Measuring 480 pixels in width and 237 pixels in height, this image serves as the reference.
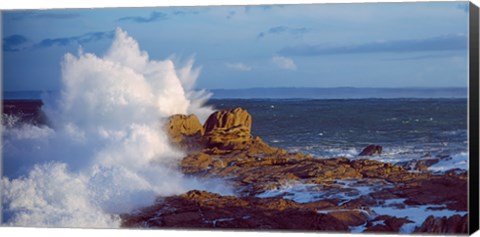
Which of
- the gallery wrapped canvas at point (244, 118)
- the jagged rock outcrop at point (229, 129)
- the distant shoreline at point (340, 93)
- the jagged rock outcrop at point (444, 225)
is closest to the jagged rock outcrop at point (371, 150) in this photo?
the gallery wrapped canvas at point (244, 118)

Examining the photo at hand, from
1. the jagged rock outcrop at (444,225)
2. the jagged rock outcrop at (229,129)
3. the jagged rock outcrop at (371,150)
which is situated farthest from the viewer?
the jagged rock outcrop at (229,129)

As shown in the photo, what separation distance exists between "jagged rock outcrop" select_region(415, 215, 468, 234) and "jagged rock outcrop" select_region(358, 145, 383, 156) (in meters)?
0.68

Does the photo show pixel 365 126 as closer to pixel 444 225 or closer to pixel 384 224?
pixel 384 224

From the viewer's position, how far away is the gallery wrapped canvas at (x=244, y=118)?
10.4 meters

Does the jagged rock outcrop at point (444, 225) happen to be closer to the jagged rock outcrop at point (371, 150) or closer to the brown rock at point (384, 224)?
the brown rock at point (384, 224)

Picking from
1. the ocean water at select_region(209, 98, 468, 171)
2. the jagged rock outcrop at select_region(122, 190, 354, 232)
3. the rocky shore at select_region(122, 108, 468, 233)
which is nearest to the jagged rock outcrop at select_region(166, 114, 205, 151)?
the rocky shore at select_region(122, 108, 468, 233)

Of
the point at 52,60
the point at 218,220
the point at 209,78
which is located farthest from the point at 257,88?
the point at 52,60

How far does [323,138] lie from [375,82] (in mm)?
638

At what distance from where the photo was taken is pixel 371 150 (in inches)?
414

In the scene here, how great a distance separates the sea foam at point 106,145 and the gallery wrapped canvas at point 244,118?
0.04 feet

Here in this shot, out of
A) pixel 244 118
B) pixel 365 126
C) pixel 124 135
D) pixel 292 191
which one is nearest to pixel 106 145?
pixel 124 135

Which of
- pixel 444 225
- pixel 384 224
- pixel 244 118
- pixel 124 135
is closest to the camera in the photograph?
pixel 444 225

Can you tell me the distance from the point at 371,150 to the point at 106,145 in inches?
89.4

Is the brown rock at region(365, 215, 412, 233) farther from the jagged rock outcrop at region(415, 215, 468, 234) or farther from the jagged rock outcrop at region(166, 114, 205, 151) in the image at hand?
the jagged rock outcrop at region(166, 114, 205, 151)
